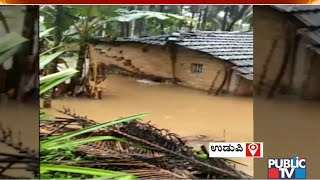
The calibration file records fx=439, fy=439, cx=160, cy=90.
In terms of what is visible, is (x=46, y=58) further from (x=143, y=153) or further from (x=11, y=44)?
(x=143, y=153)

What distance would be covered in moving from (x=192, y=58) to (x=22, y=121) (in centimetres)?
138

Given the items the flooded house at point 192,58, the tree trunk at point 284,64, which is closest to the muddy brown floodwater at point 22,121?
the flooded house at point 192,58

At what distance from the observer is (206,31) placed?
3.35 meters

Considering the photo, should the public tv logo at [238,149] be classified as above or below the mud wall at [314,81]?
below

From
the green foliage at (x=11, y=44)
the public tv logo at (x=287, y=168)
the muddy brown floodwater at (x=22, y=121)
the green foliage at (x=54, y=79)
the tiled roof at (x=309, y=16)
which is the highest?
the tiled roof at (x=309, y=16)

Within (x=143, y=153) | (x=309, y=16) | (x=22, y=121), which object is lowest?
(x=143, y=153)

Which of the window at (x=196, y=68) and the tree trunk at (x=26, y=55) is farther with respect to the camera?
the window at (x=196, y=68)

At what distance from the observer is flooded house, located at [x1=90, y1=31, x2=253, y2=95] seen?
3.32 metres

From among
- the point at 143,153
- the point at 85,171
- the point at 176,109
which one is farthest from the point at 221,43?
the point at 85,171

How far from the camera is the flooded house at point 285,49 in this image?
3.30m

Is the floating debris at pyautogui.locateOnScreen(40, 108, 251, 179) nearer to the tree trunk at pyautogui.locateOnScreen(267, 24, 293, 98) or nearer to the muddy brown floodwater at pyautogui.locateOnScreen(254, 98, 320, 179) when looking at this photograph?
the muddy brown floodwater at pyautogui.locateOnScreen(254, 98, 320, 179)

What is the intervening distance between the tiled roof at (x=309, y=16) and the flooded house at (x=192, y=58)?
0.34 meters

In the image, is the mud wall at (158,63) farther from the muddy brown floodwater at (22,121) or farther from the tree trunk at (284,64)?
the muddy brown floodwater at (22,121)

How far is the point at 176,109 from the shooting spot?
3.33 m
